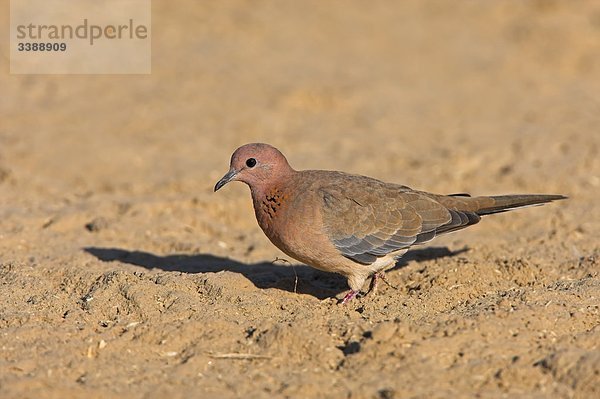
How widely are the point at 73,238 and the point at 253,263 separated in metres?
1.75

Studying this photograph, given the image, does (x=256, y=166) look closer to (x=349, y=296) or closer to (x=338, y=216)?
(x=338, y=216)

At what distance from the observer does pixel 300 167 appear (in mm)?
10625

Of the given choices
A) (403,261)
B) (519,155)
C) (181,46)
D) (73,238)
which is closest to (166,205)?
(73,238)

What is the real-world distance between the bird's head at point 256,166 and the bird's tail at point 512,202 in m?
1.78

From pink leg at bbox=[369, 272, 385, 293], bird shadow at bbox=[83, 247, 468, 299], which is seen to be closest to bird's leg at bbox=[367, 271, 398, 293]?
pink leg at bbox=[369, 272, 385, 293]

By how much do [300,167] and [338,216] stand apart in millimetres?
3998

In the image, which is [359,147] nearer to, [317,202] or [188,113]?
[188,113]

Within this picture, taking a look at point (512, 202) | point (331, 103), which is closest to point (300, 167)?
point (331, 103)

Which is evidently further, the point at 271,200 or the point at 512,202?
the point at 512,202

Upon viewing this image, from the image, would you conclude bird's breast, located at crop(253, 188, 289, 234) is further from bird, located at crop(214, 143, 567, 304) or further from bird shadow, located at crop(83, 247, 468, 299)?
bird shadow, located at crop(83, 247, 468, 299)

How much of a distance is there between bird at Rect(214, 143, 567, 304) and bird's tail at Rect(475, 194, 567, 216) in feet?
0.69

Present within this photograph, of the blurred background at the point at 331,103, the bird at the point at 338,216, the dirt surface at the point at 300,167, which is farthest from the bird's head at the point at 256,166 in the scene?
the blurred background at the point at 331,103

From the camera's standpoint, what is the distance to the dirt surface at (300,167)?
5250mm

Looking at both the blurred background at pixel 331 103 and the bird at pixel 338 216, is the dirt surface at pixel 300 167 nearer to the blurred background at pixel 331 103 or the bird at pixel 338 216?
the blurred background at pixel 331 103
